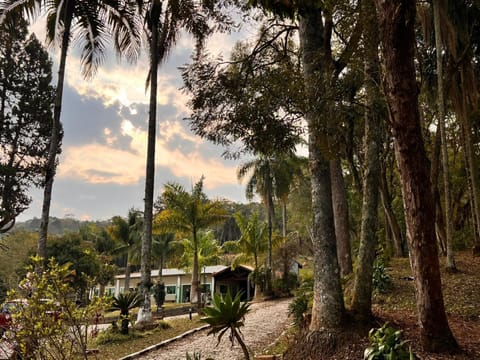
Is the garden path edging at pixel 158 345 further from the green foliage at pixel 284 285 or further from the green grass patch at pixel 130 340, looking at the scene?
the green foliage at pixel 284 285

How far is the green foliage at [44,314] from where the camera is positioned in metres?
4.32

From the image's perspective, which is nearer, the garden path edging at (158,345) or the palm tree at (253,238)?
the garden path edging at (158,345)

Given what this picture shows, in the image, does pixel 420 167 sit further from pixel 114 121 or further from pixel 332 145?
pixel 114 121

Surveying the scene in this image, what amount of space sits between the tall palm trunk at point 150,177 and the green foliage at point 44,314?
770cm

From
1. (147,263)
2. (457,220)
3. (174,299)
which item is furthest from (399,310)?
(174,299)

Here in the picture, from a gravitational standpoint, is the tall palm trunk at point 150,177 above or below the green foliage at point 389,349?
above

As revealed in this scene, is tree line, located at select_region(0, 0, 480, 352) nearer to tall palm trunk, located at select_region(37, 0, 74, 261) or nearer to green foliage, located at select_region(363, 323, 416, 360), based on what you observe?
tall palm trunk, located at select_region(37, 0, 74, 261)

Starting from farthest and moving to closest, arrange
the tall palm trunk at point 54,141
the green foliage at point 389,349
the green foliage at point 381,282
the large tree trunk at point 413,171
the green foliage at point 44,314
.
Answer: the tall palm trunk at point 54,141 → the green foliage at point 381,282 → the large tree trunk at point 413,171 → the green foliage at point 44,314 → the green foliage at point 389,349

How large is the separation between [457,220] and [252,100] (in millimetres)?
16210

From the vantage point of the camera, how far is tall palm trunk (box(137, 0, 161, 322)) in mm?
12211

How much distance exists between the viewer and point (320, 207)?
274 inches

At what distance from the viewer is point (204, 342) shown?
9656mm

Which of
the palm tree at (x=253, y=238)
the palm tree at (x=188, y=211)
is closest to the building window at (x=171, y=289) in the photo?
the palm tree at (x=253, y=238)


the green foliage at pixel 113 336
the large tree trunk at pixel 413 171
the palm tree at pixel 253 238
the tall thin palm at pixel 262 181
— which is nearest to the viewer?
the large tree trunk at pixel 413 171
